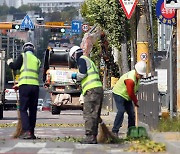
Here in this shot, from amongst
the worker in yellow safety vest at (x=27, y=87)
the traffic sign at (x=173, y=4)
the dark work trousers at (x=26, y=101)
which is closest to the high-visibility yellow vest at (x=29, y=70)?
the worker in yellow safety vest at (x=27, y=87)

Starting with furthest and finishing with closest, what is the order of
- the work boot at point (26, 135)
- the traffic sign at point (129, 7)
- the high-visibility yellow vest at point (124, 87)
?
the traffic sign at point (129, 7), the high-visibility yellow vest at point (124, 87), the work boot at point (26, 135)

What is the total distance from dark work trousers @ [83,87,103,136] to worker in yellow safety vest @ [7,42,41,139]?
54.2 inches

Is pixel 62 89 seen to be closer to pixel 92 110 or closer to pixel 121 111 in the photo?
pixel 121 111

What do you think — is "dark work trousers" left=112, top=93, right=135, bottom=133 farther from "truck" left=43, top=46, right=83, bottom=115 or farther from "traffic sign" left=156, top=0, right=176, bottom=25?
"truck" left=43, top=46, right=83, bottom=115

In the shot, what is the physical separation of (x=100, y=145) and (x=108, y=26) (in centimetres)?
3314

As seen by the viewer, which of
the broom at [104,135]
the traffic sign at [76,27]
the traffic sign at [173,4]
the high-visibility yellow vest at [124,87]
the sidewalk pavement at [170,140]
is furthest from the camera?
the traffic sign at [76,27]

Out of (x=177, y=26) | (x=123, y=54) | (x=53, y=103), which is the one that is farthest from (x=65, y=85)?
(x=177, y=26)

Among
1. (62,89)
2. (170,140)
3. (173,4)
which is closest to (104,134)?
(170,140)

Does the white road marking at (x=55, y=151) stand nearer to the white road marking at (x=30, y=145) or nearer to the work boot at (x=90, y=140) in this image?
the white road marking at (x=30, y=145)

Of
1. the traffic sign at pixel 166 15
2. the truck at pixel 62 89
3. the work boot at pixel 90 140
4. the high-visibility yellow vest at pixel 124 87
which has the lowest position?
the work boot at pixel 90 140

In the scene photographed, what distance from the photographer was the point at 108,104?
48125mm

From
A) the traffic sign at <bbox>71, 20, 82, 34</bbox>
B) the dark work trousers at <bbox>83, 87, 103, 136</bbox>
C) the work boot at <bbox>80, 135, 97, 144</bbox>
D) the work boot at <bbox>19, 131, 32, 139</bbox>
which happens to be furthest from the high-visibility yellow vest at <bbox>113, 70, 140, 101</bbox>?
the traffic sign at <bbox>71, 20, 82, 34</bbox>

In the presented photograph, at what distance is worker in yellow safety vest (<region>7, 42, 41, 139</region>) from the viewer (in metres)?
15.1

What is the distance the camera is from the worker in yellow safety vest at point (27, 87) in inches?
595
